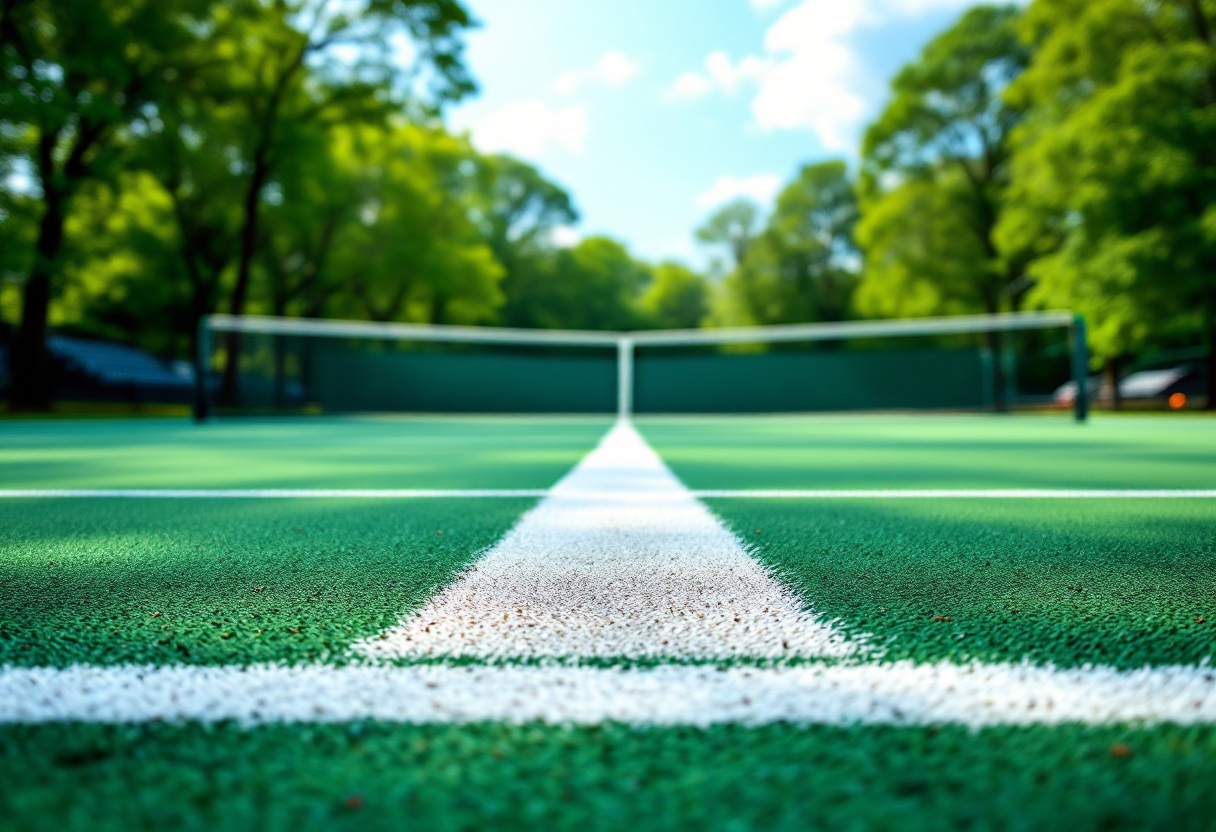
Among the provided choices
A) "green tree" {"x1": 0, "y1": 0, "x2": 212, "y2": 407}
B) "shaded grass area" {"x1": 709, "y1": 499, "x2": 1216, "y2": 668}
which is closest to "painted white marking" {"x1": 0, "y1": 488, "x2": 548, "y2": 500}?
"shaded grass area" {"x1": 709, "y1": 499, "x2": 1216, "y2": 668}

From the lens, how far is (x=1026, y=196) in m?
19.1

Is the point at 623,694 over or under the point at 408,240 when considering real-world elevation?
under

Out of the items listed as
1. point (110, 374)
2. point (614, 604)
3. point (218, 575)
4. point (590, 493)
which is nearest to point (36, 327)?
point (110, 374)

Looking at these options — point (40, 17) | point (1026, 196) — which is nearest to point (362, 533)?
point (40, 17)

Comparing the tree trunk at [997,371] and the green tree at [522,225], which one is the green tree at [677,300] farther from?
the tree trunk at [997,371]

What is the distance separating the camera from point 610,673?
3.19 feet

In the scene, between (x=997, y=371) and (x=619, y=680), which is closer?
(x=619, y=680)

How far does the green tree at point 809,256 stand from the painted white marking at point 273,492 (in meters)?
33.3

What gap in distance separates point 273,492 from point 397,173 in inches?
986

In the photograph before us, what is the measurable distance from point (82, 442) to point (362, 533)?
22.2 feet

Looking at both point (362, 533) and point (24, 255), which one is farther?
point (24, 255)

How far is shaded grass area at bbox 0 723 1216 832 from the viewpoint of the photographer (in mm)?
648

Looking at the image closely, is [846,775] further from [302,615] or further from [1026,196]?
[1026,196]

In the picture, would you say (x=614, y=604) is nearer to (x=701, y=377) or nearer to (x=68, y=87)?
(x=68, y=87)
